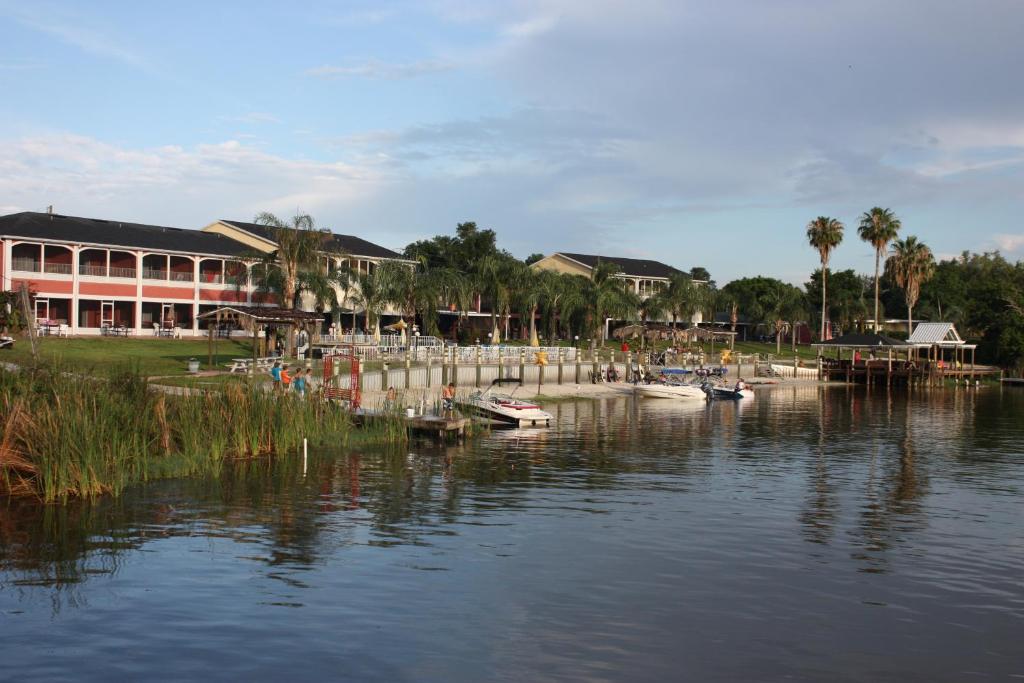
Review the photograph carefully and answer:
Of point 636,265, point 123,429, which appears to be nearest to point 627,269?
point 636,265

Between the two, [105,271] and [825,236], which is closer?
[105,271]

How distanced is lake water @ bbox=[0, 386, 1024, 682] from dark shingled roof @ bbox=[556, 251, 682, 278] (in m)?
82.4

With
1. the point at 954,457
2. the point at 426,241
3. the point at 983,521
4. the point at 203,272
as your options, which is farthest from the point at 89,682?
the point at 426,241

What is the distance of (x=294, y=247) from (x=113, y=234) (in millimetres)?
16346

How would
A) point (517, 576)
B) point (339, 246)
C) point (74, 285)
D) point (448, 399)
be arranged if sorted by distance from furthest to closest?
point (339, 246), point (74, 285), point (448, 399), point (517, 576)

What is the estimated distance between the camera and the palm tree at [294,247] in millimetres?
64688

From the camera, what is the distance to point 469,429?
1449 inches

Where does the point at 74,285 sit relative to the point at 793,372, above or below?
above

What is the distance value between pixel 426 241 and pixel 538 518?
78464 mm

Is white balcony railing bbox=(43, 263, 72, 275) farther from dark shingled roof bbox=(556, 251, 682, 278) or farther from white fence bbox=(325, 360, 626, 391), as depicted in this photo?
dark shingled roof bbox=(556, 251, 682, 278)

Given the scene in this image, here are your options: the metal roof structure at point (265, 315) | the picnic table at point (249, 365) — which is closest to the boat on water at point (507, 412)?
the picnic table at point (249, 365)

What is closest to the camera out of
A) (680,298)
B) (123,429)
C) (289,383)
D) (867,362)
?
Result: (123,429)

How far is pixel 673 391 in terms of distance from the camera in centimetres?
6181

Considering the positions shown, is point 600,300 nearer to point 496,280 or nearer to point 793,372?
point 496,280
